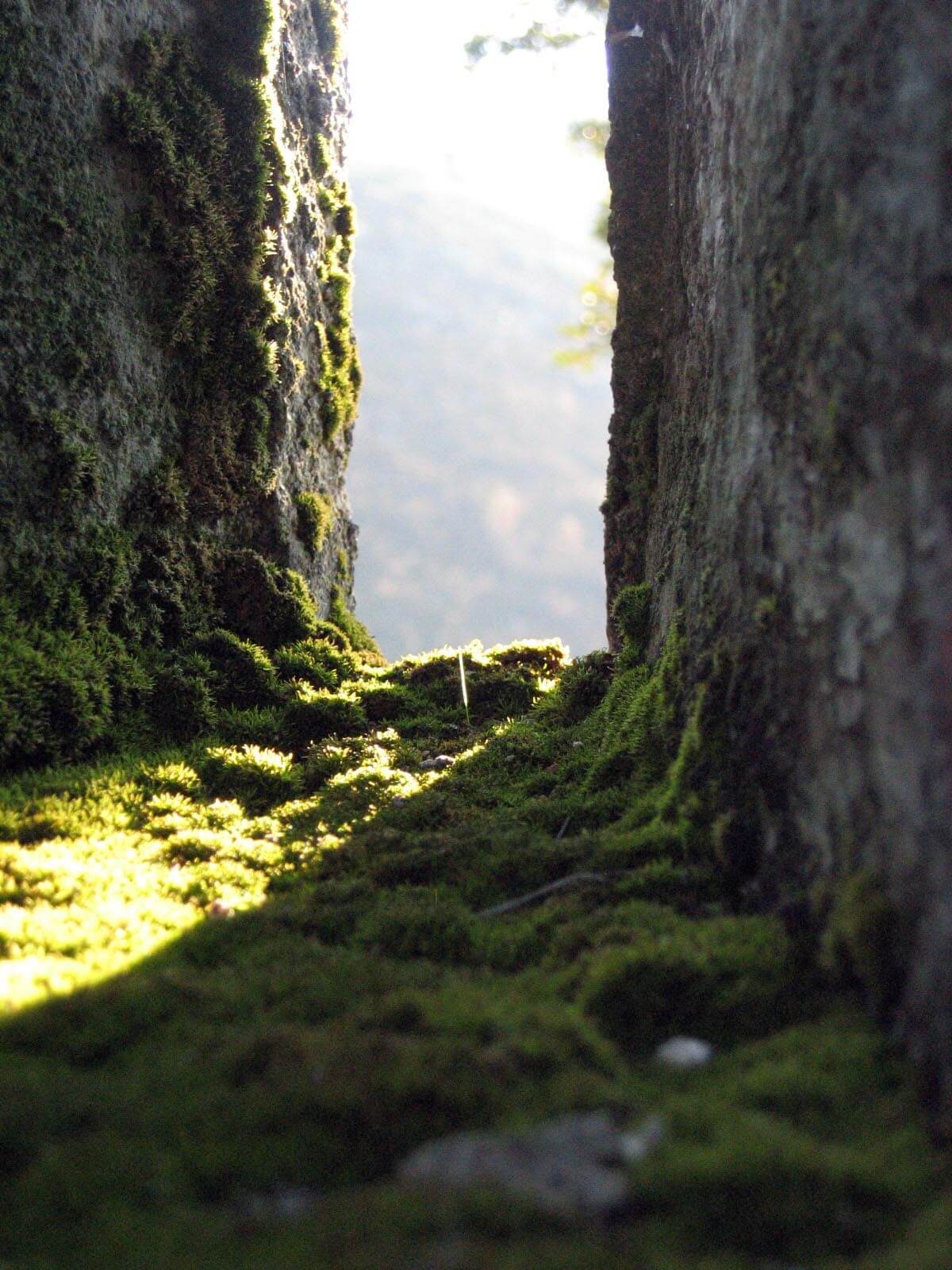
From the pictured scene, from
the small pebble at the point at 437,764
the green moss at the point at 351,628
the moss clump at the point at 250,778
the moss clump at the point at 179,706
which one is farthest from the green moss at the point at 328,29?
the moss clump at the point at 250,778

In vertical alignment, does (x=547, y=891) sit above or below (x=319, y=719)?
above

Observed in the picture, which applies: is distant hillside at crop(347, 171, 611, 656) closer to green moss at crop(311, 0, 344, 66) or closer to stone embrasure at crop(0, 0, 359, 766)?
green moss at crop(311, 0, 344, 66)

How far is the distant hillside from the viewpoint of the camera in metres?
127

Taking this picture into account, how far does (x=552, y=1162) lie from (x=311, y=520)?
9493 mm

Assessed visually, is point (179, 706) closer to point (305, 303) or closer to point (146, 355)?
point (146, 355)

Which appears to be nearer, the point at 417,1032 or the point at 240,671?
the point at 417,1032

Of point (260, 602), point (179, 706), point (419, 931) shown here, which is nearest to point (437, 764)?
point (179, 706)

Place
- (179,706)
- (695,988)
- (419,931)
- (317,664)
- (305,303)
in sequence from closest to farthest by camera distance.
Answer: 1. (695,988)
2. (419,931)
3. (179,706)
4. (317,664)
5. (305,303)

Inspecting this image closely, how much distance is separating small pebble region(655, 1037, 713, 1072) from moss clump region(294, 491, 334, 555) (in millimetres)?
8791

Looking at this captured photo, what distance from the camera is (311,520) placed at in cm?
1143

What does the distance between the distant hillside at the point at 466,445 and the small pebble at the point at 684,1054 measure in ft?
334

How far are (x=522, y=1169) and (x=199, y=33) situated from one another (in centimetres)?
1096

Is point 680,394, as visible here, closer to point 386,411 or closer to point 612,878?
point 612,878

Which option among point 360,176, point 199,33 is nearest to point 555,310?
point 360,176
